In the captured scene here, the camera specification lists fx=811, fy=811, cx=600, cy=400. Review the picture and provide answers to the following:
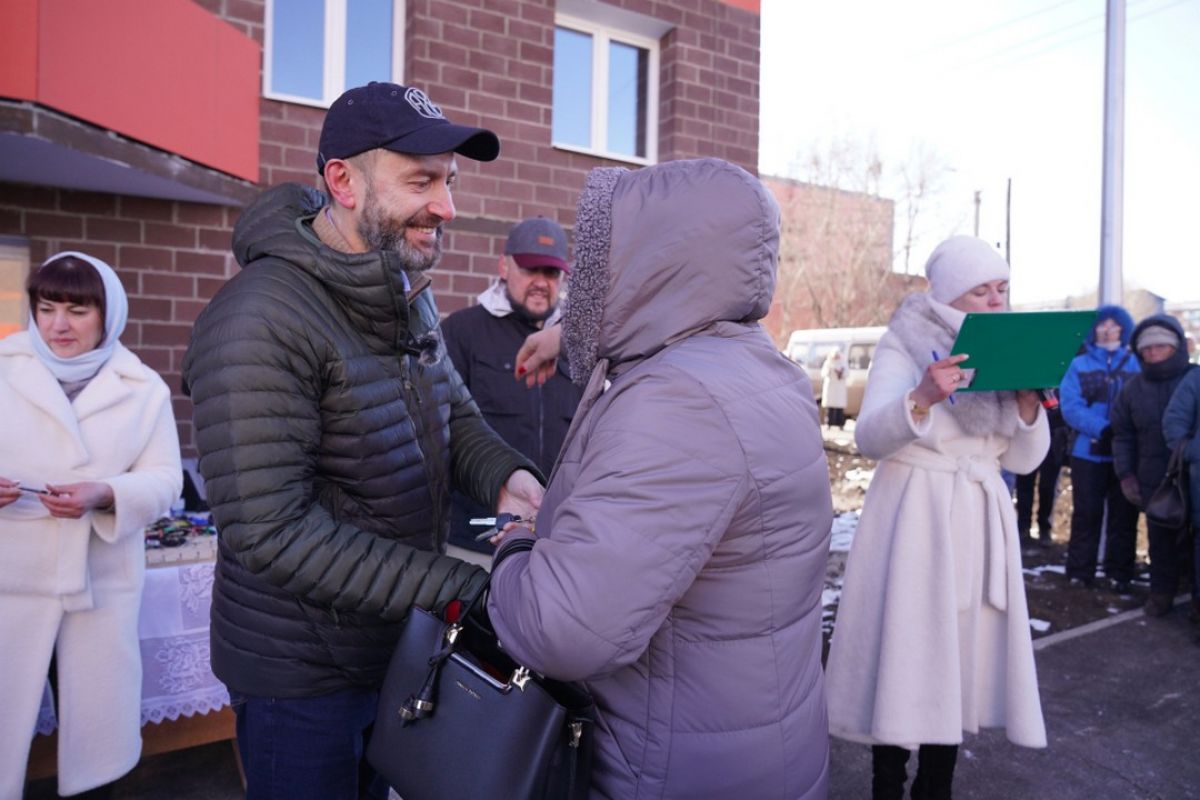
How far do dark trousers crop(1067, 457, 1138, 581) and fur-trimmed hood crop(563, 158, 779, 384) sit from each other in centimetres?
631

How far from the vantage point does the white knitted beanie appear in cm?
297

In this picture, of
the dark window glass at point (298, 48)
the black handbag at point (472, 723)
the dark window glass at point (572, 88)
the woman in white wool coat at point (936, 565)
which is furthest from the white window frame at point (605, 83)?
the black handbag at point (472, 723)

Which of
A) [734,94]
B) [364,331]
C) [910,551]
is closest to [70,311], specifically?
[364,331]

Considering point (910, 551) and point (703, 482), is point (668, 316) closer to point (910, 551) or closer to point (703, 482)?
point (703, 482)

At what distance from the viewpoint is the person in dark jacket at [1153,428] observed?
5.79 meters

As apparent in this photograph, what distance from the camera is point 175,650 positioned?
125 inches

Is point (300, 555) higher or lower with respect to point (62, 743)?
higher

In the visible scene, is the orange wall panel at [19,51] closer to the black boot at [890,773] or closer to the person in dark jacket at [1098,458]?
the black boot at [890,773]

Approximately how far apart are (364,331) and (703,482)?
2.71ft

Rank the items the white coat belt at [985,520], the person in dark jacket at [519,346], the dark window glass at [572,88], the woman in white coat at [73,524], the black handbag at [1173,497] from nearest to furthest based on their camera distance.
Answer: the woman in white coat at [73,524] < the white coat belt at [985,520] < the person in dark jacket at [519,346] < the black handbag at [1173,497] < the dark window glass at [572,88]

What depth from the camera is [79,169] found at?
160 inches

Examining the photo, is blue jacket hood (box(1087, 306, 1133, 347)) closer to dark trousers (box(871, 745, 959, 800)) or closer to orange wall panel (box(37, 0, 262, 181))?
dark trousers (box(871, 745, 959, 800))

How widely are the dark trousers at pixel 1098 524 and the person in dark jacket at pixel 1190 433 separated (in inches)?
30.8

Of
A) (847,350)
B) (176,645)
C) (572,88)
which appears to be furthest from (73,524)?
(847,350)
